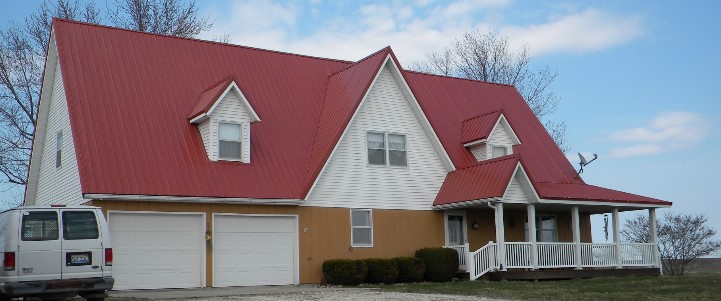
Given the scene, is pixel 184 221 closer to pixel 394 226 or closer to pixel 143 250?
pixel 143 250

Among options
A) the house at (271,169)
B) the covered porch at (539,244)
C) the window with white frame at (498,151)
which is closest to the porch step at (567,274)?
the covered porch at (539,244)

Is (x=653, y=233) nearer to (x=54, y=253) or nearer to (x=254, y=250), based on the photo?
(x=254, y=250)

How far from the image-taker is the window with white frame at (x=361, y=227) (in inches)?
1068

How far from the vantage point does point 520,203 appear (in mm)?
27547

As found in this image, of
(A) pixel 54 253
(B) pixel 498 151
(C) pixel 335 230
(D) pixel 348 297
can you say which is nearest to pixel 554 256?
(B) pixel 498 151

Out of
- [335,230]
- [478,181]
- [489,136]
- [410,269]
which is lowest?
[410,269]

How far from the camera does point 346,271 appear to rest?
25.3 meters

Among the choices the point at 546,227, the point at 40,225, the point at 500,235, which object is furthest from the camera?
the point at 546,227

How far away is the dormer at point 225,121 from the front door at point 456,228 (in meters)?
7.98

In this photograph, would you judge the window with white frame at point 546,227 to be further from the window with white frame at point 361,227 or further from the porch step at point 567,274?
the window with white frame at point 361,227

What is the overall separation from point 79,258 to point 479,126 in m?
18.2

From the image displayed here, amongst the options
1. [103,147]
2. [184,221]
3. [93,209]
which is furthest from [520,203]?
[93,209]

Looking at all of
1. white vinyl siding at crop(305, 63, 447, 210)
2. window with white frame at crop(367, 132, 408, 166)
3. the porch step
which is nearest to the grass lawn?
the porch step

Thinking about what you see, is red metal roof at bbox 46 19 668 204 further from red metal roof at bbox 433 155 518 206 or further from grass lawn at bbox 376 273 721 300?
grass lawn at bbox 376 273 721 300
